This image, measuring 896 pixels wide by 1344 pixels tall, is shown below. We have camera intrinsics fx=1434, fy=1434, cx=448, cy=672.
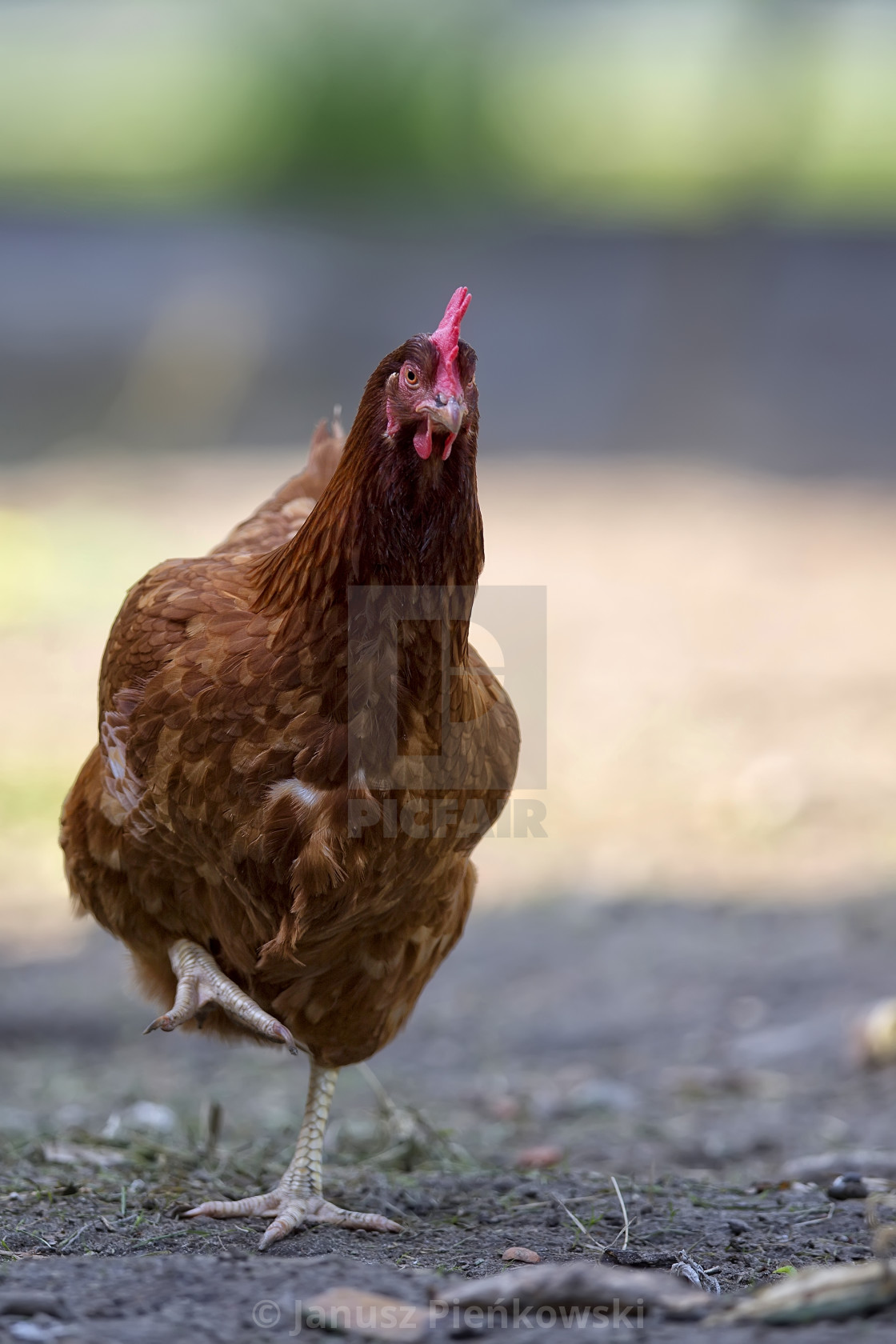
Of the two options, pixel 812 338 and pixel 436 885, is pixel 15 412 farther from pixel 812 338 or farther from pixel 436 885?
pixel 436 885

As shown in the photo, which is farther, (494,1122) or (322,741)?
(494,1122)

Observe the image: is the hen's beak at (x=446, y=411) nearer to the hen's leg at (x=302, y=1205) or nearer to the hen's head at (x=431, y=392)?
the hen's head at (x=431, y=392)

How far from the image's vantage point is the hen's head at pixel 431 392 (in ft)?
8.10

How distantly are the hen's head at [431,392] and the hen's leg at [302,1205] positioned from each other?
5.01 ft

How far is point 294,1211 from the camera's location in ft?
9.43

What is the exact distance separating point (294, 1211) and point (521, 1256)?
1.62ft

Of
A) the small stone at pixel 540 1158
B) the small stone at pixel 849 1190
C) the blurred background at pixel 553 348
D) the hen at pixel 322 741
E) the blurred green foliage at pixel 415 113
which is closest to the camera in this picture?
the hen at pixel 322 741

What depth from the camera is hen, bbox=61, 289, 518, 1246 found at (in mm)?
2588

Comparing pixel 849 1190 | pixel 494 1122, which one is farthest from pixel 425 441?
pixel 494 1122

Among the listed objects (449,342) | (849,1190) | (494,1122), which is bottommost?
(494,1122)

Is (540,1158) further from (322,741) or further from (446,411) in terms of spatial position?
(446,411)

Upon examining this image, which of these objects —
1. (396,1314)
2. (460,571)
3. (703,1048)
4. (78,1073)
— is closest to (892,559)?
(703,1048)

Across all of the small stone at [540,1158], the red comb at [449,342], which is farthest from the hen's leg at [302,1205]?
the red comb at [449,342]

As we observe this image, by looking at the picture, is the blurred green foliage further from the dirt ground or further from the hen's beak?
the hen's beak
